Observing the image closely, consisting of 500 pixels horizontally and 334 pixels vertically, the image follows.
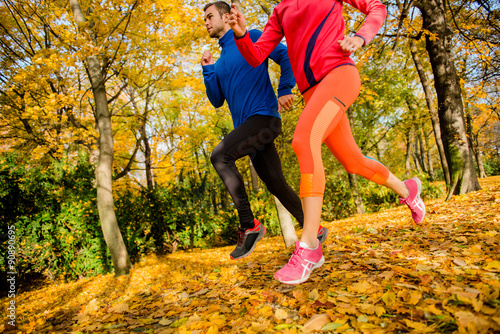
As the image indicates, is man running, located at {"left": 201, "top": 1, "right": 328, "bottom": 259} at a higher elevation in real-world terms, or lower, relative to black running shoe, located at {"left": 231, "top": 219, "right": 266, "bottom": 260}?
higher

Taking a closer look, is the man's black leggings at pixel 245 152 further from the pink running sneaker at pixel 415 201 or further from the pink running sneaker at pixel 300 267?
the pink running sneaker at pixel 415 201

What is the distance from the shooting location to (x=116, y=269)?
19.8 feet

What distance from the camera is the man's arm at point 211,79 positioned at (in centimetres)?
259

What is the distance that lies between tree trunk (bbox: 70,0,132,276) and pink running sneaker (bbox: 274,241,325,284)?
5297 mm

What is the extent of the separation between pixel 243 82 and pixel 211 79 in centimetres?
38

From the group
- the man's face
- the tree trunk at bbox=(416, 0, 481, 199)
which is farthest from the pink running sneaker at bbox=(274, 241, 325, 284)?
the tree trunk at bbox=(416, 0, 481, 199)

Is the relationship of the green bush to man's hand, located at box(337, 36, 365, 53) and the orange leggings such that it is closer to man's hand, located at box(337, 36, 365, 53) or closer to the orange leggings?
the orange leggings

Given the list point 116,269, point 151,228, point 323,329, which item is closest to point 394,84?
point 151,228

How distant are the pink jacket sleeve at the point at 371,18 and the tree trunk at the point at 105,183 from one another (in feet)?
19.0

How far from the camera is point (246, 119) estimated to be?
2402 mm

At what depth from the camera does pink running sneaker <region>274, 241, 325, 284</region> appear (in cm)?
173

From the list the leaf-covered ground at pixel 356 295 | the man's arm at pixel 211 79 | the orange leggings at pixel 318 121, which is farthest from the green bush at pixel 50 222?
the orange leggings at pixel 318 121

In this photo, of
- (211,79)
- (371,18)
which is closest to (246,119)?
(211,79)

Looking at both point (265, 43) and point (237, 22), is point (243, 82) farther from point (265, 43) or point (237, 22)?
point (237, 22)
